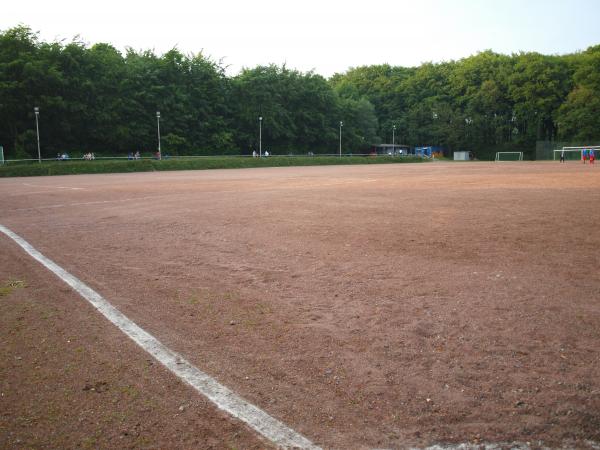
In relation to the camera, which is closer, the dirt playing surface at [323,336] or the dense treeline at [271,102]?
the dirt playing surface at [323,336]

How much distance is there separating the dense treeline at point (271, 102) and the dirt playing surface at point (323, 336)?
167 feet

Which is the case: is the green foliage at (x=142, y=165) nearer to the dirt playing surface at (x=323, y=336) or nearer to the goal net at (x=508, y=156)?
the dirt playing surface at (x=323, y=336)

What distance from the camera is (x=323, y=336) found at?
14.3ft

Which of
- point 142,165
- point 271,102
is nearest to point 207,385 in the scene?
point 142,165

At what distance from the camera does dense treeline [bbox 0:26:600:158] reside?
176 ft

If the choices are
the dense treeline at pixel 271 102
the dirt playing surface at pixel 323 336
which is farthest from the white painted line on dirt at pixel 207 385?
the dense treeline at pixel 271 102

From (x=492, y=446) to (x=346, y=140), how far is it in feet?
286

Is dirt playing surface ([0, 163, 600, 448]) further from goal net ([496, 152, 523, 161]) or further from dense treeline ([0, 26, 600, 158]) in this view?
goal net ([496, 152, 523, 161])

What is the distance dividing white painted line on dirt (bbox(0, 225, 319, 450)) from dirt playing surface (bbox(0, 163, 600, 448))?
8cm

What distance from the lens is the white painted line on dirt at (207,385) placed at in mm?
2861

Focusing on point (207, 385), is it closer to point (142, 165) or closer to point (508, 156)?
point (142, 165)

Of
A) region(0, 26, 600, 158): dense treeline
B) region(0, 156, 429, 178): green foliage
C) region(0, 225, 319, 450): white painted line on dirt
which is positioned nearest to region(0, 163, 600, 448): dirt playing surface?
region(0, 225, 319, 450): white painted line on dirt

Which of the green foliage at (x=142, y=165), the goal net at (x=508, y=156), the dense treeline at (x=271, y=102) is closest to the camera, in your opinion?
the green foliage at (x=142, y=165)

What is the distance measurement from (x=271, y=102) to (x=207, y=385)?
7595 cm
